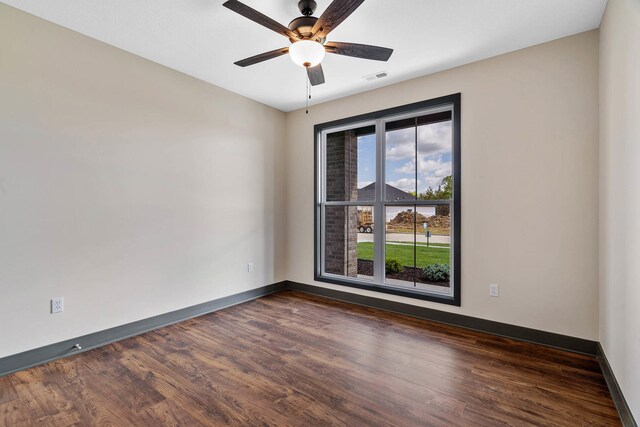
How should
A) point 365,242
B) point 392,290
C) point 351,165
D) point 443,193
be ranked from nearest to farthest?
point 443,193 < point 392,290 < point 365,242 < point 351,165

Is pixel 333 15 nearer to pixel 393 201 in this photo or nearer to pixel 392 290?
pixel 393 201

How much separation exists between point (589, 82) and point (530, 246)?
4.77ft

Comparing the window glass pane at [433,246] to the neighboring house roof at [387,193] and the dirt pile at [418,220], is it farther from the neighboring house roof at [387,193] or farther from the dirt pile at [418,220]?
the neighboring house roof at [387,193]

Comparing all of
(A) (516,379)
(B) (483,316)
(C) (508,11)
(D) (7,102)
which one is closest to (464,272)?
(B) (483,316)

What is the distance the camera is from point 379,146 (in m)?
3.93

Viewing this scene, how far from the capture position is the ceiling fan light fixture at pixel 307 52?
2143 millimetres

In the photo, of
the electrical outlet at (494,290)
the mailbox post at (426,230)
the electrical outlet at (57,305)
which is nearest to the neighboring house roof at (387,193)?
the mailbox post at (426,230)

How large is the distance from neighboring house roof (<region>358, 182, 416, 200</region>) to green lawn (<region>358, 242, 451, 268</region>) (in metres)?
0.59

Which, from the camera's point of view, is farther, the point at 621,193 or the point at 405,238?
the point at 405,238

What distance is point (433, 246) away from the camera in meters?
3.54

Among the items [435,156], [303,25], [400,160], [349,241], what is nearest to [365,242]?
[349,241]

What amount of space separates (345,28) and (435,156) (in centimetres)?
170

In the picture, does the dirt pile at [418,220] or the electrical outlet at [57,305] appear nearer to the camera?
the electrical outlet at [57,305]

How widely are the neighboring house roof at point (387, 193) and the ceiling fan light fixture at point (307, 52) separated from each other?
200 cm
